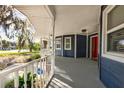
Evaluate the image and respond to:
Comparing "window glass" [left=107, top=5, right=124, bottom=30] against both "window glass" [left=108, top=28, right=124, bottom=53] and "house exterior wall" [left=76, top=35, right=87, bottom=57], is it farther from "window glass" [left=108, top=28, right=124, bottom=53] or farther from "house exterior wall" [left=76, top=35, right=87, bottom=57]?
"house exterior wall" [left=76, top=35, right=87, bottom=57]

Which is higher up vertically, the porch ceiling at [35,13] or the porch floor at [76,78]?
the porch ceiling at [35,13]

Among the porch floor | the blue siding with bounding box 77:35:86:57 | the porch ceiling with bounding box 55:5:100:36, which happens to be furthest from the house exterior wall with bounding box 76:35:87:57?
the porch floor

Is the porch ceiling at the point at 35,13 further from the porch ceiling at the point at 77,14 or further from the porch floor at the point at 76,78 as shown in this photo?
the porch floor at the point at 76,78

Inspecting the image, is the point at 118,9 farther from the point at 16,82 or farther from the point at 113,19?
the point at 16,82

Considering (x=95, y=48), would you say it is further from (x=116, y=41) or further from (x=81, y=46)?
(x=116, y=41)

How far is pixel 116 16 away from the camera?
4039 mm

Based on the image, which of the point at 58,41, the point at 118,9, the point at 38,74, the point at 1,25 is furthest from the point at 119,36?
the point at 58,41

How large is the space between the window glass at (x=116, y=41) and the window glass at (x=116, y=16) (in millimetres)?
226

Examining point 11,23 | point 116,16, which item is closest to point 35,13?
point 11,23

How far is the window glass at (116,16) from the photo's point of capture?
3597mm

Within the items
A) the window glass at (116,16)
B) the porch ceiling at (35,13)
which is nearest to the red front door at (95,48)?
the porch ceiling at (35,13)

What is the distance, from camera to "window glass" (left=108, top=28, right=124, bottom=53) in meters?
3.65

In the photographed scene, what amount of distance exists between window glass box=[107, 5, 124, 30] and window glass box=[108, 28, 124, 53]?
226 mm
